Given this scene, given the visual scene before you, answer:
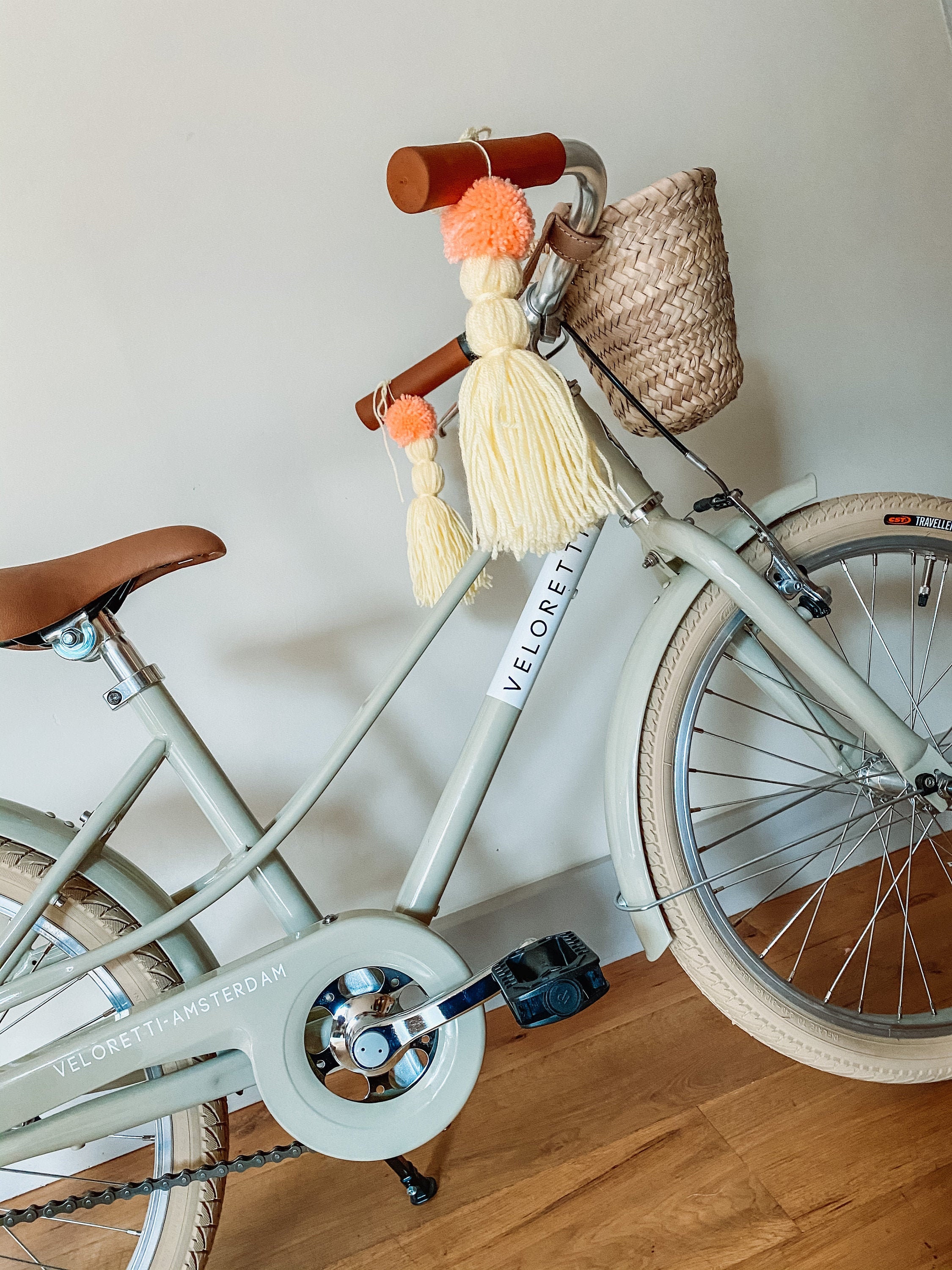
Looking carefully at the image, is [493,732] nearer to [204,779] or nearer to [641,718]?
[641,718]

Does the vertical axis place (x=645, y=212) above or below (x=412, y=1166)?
above

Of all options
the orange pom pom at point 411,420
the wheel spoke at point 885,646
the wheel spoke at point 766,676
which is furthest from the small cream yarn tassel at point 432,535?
the wheel spoke at point 885,646

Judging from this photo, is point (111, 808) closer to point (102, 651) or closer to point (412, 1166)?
point (102, 651)

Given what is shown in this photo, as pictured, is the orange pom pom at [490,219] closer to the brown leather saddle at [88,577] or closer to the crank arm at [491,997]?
the brown leather saddle at [88,577]

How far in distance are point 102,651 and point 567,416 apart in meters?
0.49

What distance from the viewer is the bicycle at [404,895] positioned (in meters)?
0.89

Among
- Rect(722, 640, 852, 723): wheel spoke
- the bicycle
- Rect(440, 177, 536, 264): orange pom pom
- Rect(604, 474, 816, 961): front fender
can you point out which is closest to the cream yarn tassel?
Rect(440, 177, 536, 264): orange pom pom

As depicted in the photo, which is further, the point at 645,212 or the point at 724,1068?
the point at 724,1068

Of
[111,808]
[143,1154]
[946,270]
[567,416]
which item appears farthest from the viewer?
[946,270]

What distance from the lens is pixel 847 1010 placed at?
988 millimetres

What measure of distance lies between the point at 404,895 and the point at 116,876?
281mm

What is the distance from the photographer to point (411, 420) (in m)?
0.94

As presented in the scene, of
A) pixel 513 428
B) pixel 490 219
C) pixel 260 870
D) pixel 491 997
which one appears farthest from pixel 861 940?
pixel 490 219

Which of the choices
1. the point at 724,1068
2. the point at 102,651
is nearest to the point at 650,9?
the point at 102,651
